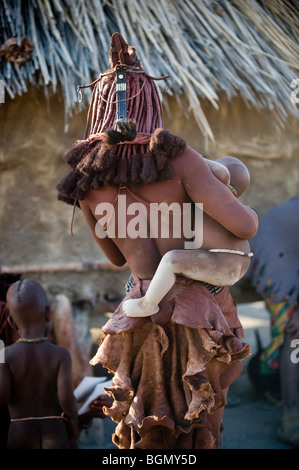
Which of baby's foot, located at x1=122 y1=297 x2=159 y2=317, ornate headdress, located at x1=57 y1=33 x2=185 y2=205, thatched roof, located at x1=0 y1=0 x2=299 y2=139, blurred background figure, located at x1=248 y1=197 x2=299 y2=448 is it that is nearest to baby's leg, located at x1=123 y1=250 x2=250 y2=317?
baby's foot, located at x1=122 y1=297 x2=159 y2=317

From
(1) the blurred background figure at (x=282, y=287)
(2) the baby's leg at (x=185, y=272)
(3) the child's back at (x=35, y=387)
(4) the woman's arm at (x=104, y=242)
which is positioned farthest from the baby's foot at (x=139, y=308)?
(1) the blurred background figure at (x=282, y=287)

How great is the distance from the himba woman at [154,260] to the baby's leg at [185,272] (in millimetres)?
52

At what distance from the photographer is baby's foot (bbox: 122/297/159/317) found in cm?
216

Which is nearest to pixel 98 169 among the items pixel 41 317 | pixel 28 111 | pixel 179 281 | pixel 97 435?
pixel 179 281

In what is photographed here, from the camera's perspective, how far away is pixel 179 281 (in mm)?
2217

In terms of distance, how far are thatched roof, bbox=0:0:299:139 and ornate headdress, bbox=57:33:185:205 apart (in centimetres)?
170

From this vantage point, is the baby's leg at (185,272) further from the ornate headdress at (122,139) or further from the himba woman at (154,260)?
the ornate headdress at (122,139)

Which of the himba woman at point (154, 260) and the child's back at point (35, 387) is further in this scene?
the child's back at point (35, 387)

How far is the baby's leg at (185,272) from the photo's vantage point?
212cm

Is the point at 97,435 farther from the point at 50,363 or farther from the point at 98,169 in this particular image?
the point at 98,169

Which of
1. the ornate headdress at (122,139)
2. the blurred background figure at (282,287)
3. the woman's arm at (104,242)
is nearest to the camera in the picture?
the ornate headdress at (122,139)

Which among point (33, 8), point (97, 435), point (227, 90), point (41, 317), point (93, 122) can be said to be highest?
point (33, 8)

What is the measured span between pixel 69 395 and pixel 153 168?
1.23m

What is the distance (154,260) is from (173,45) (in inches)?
99.0
